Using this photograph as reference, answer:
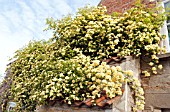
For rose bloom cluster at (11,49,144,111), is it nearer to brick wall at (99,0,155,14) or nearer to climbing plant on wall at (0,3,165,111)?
climbing plant on wall at (0,3,165,111)

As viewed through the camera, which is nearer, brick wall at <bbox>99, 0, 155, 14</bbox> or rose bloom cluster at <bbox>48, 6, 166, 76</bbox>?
rose bloom cluster at <bbox>48, 6, 166, 76</bbox>

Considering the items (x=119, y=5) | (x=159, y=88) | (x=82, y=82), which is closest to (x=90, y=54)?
(x=82, y=82)

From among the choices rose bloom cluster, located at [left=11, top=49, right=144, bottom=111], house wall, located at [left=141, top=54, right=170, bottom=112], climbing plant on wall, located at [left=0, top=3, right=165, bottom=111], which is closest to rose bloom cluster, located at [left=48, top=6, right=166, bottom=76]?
climbing plant on wall, located at [left=0, top=3, right=165, bottom=111]

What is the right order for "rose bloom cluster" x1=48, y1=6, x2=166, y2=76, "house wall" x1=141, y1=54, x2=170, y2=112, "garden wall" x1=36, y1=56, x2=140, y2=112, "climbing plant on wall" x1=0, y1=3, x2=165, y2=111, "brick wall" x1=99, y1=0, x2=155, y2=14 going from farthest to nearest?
"brick wall" x1=99, y1=0, x2=155, y2=14
"rose bloom cluster" x1=48, y1=6, x2=166, y2=76
"climbing plant on wall" x1=0, y1=3, x2=165, y2=111
"house wall" x1=141, y1=54, x2=170, y2=112
"garden wall" x1=36, y1=56, x2=140, y2=112

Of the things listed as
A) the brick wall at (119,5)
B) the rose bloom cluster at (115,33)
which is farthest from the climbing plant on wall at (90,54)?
the brick wall at (119,5)

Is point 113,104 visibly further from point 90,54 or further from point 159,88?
point 90,54

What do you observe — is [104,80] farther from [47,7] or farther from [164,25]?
[47,7]

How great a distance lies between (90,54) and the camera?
552 cm

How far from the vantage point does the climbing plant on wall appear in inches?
165

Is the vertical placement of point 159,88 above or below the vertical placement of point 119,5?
below

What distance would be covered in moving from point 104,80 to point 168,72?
53.4 inches

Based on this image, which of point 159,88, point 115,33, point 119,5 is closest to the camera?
point 159,88

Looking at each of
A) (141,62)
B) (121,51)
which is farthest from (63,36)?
(141,62)

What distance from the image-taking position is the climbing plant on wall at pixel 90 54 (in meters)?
4.19
